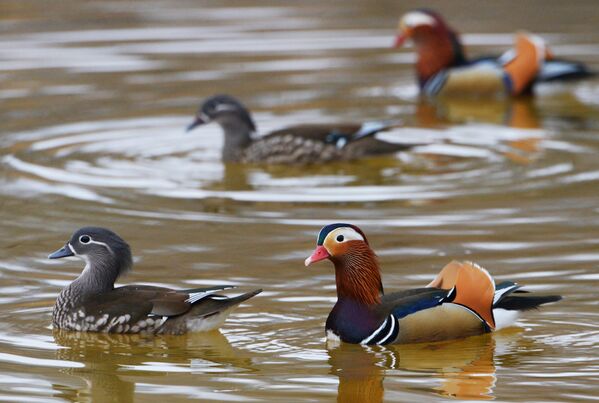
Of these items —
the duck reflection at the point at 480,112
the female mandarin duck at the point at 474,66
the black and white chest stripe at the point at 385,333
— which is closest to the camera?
the black and white chest stripe at the point at 385,333

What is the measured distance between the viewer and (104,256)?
28.5 ft

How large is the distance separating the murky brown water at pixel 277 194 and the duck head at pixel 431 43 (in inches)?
16.8

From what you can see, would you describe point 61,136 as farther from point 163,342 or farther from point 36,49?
point 163,342

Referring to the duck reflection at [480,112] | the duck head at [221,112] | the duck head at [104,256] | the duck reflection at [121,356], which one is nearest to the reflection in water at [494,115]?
the duck reflection at [480,112]

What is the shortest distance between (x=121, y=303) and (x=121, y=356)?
507 mm

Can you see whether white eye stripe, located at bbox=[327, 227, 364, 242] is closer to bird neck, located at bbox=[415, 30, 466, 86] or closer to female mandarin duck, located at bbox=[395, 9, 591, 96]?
female mandarin duck, located at bbox=[395, 9, 591, 96]

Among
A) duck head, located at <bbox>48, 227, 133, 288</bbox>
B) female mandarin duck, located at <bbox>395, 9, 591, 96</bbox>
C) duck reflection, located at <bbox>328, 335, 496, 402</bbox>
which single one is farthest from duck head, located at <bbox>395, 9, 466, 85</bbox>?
duck reflection, located at <bbox>328, 335, 496, 402</bbox>

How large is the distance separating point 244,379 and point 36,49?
11.9 meters

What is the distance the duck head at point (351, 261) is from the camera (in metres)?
8.18

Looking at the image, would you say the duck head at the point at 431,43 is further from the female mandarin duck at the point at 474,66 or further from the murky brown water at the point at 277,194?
the murky brown water at the point at 277,194

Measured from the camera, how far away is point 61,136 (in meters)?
14.1

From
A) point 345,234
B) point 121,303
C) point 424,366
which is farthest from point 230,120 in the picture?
point 424,366

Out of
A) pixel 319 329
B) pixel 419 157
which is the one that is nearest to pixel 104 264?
pixel 319 329

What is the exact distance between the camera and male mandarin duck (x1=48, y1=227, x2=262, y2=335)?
836cm
